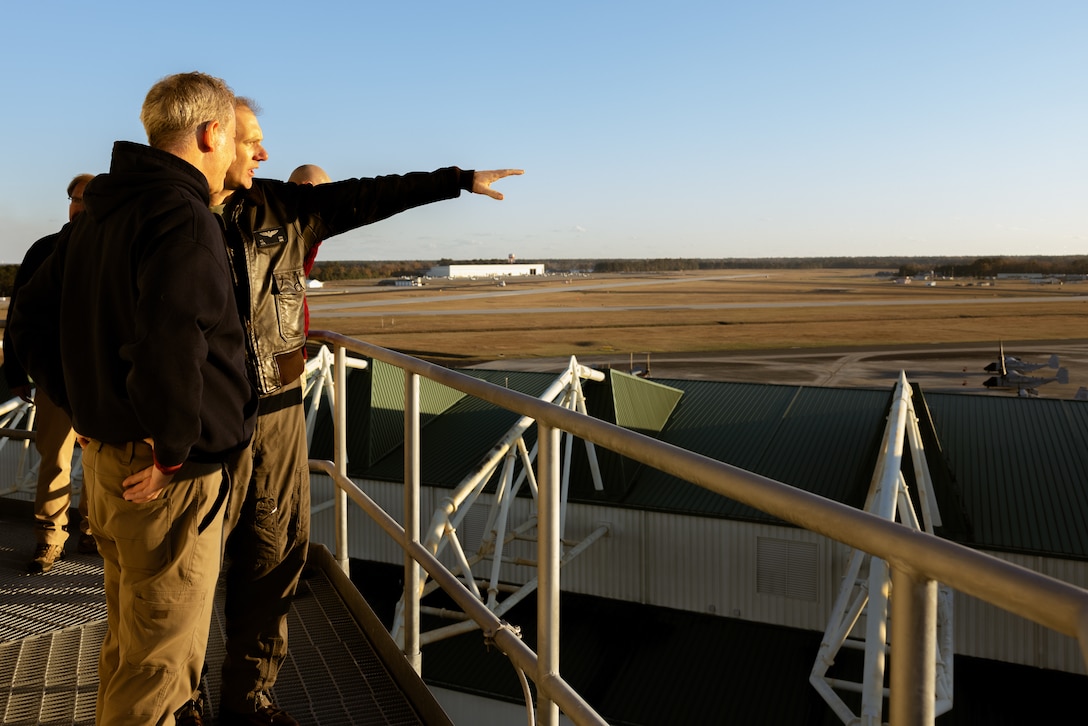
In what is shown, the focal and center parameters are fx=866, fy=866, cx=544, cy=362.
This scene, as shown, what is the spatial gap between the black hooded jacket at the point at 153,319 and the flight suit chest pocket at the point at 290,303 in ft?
1.67

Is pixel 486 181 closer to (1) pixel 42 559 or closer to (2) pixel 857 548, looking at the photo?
(2) pixel 857 548

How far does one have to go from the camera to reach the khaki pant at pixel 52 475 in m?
5.54

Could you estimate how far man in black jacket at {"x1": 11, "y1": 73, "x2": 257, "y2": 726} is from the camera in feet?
8.21

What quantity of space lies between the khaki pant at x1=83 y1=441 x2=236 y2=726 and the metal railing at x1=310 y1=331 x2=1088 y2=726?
0.93 metres

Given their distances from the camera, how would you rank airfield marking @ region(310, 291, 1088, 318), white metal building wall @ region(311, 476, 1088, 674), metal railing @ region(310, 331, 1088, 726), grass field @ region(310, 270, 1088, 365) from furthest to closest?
airfield marking @ region(310, 291, 1088, 318) → grass field @ region(310, 270, 1088, 365) → white metal building wall @ region(311, 476, 1088, 674) → metal railing @ region(310, 331, 1088, 726)

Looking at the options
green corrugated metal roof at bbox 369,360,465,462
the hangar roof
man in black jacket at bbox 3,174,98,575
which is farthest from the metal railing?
green corrugated metal roof at bbox 369,360,465,462

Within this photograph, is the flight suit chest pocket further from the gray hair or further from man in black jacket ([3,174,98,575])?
man in black jacket ([3,174,98,575])

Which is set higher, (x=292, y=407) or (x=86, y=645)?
(x=292, y=407)

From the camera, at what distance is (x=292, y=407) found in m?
3.61

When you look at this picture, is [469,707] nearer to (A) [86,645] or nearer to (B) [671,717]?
(B) [671,717]

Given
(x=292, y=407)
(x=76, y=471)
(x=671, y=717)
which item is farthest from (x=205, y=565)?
(x=76, y=471)

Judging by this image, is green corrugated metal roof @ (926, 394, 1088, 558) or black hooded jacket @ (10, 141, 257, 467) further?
green corrugated metal roof @ (926, 394, 1088, 558)

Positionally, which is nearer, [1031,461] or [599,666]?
[599,666]

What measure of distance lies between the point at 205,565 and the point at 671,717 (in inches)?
489
